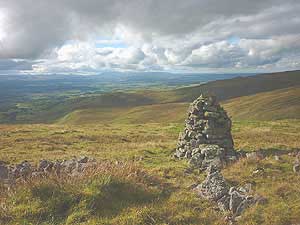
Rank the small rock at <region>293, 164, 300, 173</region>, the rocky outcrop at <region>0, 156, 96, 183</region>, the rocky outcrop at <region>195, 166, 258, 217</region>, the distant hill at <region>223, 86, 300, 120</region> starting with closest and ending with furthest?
1. the rocky outcrop at <region>195, 166, 258, 217</region>
2. the rocky outcrop at <region>0, 156, 96, 183</region>
3. the small rock at <region>293, 164, 300, 173</region>
4. the distant hill at <region>223, 86, 300, 120</region>

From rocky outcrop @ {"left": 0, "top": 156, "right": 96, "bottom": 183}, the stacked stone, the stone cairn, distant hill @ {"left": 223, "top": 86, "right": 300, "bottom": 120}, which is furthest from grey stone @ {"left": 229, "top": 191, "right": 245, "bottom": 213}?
distant hill @ {"left": 223, "top": 86, "right": 300, "bottom": 120}

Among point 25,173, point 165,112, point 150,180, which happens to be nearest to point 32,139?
point 25,173

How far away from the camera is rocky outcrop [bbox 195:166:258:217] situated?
30.9 feet

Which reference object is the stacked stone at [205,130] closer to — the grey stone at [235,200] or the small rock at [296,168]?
the small rock at [296,168]

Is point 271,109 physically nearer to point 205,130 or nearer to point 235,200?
point 205,130

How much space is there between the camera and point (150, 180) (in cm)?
1155

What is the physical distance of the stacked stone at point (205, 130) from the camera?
924 inches

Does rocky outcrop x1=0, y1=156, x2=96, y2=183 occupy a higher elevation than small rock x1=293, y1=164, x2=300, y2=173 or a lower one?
higher

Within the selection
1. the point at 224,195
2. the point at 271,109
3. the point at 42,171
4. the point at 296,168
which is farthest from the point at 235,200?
the point at 271,109

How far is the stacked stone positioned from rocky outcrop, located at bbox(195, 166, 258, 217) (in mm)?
10354

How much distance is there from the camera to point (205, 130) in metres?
24.2

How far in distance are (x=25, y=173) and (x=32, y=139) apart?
1110 inches

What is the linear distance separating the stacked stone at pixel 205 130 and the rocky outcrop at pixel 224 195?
34.0 feet

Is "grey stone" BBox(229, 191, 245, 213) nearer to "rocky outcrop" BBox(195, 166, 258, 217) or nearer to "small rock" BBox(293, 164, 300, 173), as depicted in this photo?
"rocky outcrop" BBox(195, 166, 258, 217)
